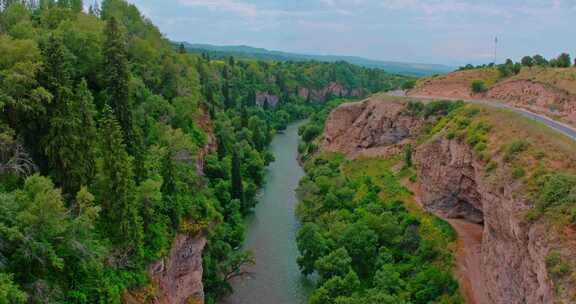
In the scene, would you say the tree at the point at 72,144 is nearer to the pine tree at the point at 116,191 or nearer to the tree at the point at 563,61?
the pine tree at the point at 116,191

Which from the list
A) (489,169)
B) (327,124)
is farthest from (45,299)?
(327,124)

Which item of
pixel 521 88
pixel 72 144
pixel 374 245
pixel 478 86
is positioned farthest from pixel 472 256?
pixel 478 86

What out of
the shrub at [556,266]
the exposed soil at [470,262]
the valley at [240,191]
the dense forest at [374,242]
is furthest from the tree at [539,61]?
the shrub at [556,266]

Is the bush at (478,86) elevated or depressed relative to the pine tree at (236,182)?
elevated

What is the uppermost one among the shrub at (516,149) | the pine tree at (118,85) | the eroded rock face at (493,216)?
the pine tree at (118,85)

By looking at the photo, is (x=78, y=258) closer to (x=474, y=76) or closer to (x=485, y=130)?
(x=485, y=130)

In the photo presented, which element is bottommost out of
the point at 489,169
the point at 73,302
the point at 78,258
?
the point at 73,302
